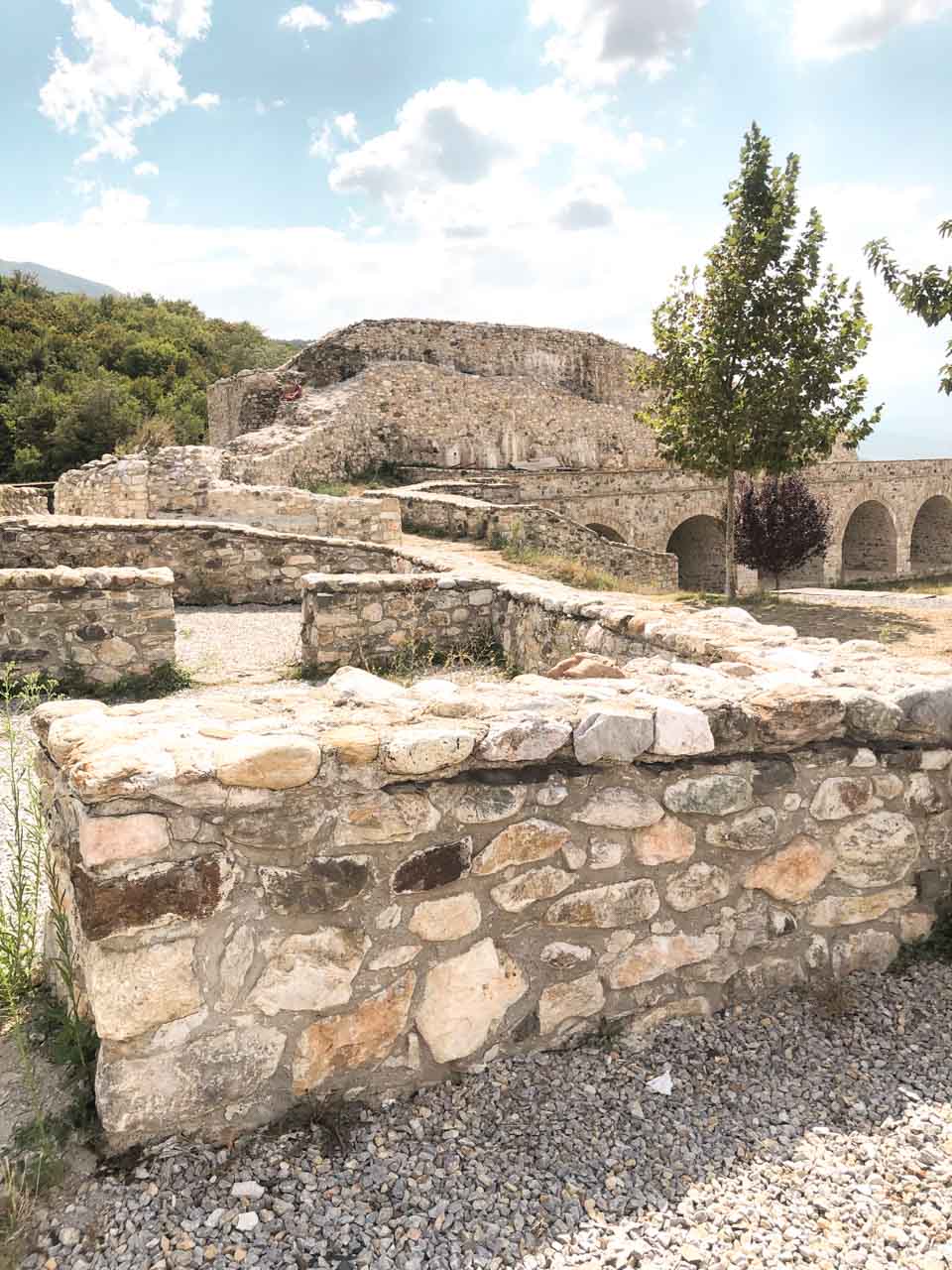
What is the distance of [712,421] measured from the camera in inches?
454

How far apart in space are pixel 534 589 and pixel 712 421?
19.2 feet

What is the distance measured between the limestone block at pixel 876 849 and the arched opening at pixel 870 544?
28.6 m

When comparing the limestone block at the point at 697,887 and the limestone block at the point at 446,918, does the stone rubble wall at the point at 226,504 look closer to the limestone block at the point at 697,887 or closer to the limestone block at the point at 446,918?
the limestone block at the point at 697,887

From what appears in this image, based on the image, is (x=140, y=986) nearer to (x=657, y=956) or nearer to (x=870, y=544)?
(x=657, y=956)

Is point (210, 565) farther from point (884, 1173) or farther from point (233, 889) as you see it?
point (884, 1173)

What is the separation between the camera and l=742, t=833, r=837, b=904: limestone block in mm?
2816

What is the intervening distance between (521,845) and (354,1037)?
69 cm

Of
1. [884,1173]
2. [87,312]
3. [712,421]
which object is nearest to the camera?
[884,1173]

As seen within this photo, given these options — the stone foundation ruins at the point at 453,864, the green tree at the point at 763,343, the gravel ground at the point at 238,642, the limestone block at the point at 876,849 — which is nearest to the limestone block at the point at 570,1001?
the stone foundation ruins at the point at 453,864

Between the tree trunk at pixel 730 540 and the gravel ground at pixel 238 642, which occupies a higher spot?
the tree trunk at pixel 730 540

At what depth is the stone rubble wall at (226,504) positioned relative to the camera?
12289mm

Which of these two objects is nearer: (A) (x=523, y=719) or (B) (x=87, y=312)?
(A) (x=523, y=719)

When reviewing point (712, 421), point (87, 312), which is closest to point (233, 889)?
point (712, 421)

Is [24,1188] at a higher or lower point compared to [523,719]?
lower
